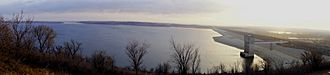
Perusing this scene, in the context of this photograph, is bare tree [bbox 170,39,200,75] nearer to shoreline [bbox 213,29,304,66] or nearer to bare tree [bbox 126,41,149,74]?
bare tree [bbox 126,41,149,74]

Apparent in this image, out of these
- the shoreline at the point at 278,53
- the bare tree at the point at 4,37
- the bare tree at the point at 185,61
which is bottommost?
the shoreline at the point at 278,53

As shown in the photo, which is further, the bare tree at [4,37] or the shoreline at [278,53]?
the shoreline at [278,53]

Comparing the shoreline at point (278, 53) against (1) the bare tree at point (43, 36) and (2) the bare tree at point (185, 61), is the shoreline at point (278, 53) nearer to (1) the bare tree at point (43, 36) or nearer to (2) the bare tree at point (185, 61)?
(2) the bare tree at point (185, 61)

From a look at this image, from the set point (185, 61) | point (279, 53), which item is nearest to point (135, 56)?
point (185, 61)

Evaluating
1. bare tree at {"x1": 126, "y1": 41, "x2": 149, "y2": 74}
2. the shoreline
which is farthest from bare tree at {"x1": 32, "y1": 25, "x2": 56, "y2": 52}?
the shoreline

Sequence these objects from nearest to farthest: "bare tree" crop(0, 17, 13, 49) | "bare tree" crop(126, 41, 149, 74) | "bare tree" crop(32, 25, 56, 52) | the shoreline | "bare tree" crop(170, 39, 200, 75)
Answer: "bare tree" crop(0, 17, 13, 49) → "bare tree" crop(170, 39, 200, 75) → "bare tree" crop(32, 25, 56, 52) → "bare tree" crop(126, 41, 149, 74) → the shoreline

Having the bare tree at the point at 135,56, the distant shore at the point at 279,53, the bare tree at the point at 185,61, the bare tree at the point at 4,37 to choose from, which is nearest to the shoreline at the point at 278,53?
the distant shore at the point at 279,53

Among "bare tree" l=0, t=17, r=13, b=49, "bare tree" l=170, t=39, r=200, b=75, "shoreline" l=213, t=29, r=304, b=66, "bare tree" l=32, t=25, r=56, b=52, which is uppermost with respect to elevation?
"bare tree" l=0, t=17, r=13, b=49

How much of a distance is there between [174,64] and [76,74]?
1099 inches

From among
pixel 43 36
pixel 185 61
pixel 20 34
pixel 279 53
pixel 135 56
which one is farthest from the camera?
pixel 279 53

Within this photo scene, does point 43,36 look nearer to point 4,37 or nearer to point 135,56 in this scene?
point 135,56

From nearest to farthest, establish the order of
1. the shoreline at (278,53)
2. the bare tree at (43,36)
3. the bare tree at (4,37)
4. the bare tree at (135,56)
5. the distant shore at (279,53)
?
the bare tree at (4,37)
the bare tree at (43,36)
the bare tree at (135,56)
the shoreline at (278,53)
the distant shore at (279,53)

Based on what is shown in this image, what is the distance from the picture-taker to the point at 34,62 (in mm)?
13414

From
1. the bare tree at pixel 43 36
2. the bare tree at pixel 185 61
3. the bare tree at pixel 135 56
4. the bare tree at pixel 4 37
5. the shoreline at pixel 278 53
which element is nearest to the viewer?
the bare tree at pixel 4 37
